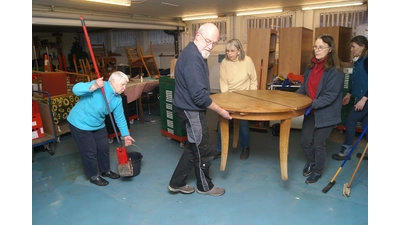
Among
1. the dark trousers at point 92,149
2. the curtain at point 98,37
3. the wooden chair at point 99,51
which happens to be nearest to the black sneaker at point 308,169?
the dark trousers at point 92,149

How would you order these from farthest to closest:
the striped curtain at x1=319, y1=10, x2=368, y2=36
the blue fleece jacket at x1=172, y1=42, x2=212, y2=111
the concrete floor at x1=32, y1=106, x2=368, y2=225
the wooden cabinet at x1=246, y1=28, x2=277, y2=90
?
the striped curtain at x1=319, y1=10, x2=368, y2=36
the wooden cabinet at x1=246, y1=28, x2=277, y2=90
the concrete floor at x1=32, y1=106, x2=368, y2=225
the blue fleece jacket at x1=172, y1=42, x2=212, y2=111

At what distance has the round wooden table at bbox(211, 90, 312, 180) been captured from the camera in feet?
8.08

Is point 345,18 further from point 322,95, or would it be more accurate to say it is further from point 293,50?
point 322,95

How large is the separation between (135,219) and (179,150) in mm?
1608

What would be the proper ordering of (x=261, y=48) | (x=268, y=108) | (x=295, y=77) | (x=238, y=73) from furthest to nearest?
(x=261, y=48)
(x=295, y=77)
(x=238, y=73)
(x=268, y=108)

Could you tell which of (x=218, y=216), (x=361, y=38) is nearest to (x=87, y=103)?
(x=218, y=216)

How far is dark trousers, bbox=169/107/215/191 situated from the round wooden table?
0.28 metres

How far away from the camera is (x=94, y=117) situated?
111 inches

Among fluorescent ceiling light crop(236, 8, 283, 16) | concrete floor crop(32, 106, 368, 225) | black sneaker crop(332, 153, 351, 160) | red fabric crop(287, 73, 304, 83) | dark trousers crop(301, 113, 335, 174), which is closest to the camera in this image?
concrete floor crop(32, 106, 368, 225)

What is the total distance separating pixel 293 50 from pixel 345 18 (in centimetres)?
172

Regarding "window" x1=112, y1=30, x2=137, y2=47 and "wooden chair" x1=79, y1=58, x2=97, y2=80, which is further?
"window" x1=112, y1=30, x2=137, y2=47

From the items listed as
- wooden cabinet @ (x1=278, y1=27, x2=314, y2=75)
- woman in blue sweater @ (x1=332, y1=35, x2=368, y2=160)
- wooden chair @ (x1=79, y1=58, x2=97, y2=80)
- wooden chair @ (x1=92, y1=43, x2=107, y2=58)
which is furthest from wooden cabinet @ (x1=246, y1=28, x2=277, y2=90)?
wooden chair @ (x1=92, y1=43, x2=107, y2=58)

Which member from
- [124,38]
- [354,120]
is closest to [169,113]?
[354,120]

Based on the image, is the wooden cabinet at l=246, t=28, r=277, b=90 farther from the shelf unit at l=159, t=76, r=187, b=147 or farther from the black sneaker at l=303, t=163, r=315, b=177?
the black sneaker at l=303, t=163, r=315, b=177
